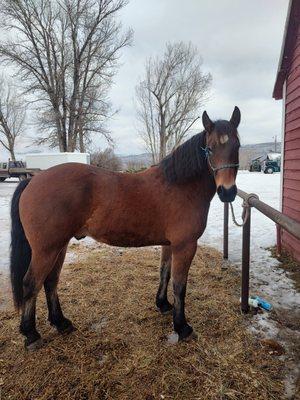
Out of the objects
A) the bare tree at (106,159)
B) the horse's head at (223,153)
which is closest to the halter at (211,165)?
the horse's head at (223,153)

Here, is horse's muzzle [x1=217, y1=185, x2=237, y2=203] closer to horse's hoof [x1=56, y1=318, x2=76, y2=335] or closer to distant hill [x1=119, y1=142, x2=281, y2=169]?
horse's hoof [x1=56, y1=318, x2=76, y2=335]

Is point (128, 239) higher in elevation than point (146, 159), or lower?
lower

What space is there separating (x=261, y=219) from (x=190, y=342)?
18.7ft

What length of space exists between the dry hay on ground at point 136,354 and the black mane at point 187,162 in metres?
1.45

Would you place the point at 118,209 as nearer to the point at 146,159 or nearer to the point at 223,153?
the point at 223,153

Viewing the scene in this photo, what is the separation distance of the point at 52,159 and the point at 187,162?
2085 cm

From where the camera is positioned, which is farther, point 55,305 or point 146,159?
point 146,159

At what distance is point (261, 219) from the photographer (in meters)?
7.52

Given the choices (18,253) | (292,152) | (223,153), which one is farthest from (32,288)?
(292,152)

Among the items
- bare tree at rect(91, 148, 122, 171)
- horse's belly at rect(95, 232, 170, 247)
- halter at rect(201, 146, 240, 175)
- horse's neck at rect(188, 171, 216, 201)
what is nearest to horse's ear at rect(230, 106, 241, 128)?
halter at rect(201, 146, 240, 175)

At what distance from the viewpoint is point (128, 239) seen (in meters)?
2.55

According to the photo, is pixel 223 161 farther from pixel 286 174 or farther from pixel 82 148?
pixel 82 148

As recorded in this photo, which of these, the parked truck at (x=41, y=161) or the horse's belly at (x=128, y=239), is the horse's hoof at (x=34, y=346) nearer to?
the horse's belly at (x=128, y=239)

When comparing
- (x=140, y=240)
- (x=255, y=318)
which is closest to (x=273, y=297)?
(x=255, y=318)
